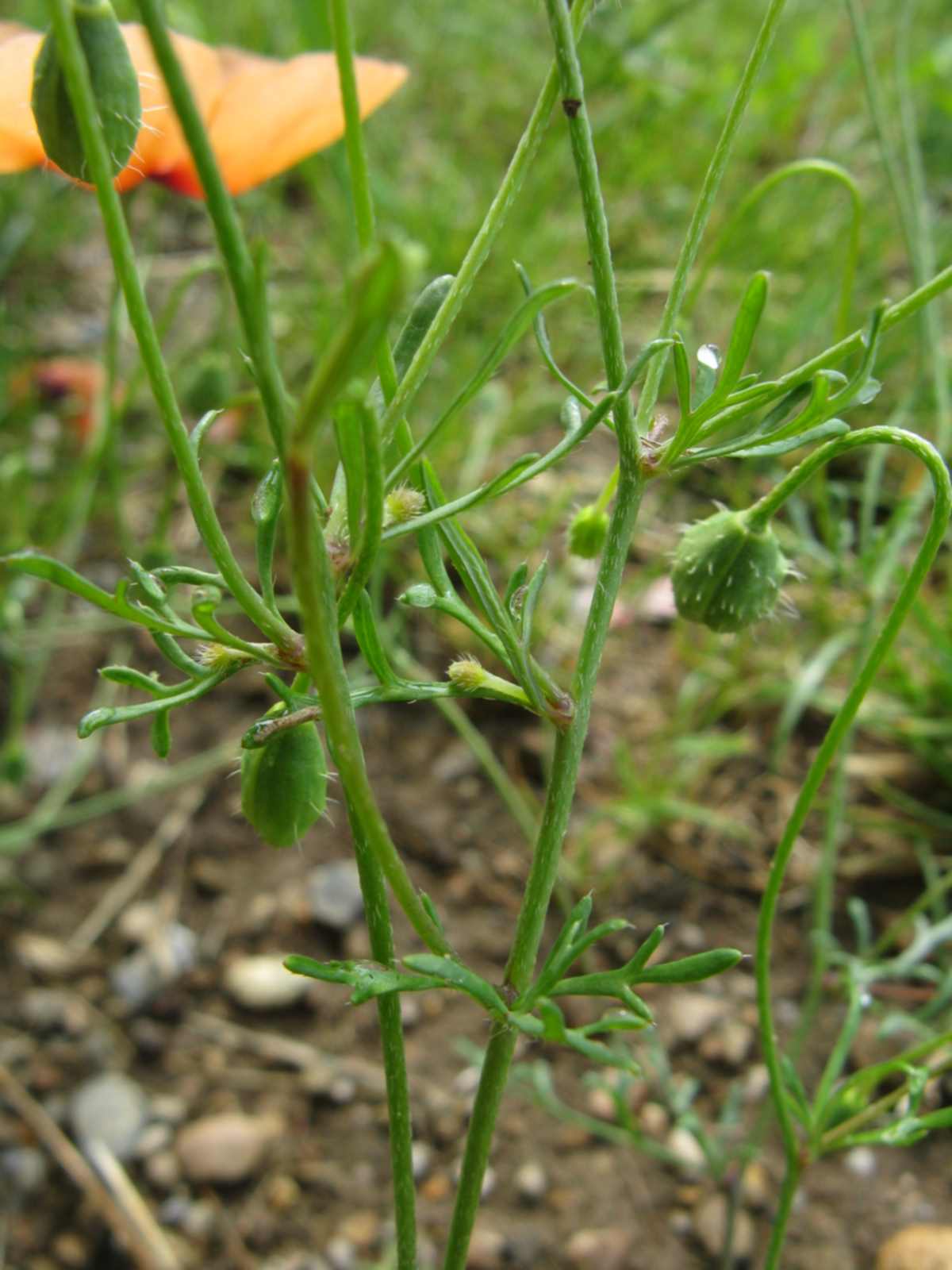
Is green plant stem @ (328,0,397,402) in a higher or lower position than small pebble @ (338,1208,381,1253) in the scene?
higher

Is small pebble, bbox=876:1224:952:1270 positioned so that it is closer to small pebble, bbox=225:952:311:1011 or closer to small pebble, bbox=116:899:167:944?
small pebble, bbox=225:952:311:1011

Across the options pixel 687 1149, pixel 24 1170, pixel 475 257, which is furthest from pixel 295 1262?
pixel 475 257

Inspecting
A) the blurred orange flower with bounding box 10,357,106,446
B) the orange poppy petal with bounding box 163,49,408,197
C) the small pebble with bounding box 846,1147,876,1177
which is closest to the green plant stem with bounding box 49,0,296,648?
the orange poppy petal with bounding box 163,49,408,197

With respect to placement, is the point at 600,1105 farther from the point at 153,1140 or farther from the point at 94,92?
the point at 94,92

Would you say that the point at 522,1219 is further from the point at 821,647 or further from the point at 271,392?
the point at 271,392

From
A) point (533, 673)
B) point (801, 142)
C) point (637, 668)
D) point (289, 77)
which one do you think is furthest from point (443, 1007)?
point (801, 142)

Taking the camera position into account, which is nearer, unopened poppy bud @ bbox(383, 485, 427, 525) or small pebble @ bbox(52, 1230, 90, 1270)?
unopened poppy bud @ bbox(383, 485, 427, 525)
